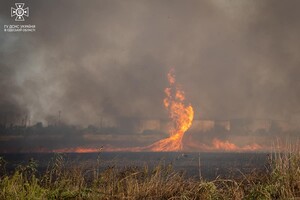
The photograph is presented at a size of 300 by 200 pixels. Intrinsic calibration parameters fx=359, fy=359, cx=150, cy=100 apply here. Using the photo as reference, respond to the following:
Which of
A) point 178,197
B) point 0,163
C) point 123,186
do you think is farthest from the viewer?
point 0,163

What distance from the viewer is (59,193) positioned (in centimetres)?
1043

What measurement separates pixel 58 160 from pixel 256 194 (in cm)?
636

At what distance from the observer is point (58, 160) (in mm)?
11969

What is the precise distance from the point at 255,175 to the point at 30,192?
24.8ft

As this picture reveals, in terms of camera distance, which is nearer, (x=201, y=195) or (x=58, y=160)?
(x=201, y=195)

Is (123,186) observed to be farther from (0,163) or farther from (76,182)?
(0,163)

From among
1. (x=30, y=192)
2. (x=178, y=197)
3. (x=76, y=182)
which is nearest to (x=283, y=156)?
(x=178, y=197)

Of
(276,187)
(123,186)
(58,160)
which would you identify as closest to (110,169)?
(123,186)

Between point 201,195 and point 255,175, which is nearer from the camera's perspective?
point 201,195

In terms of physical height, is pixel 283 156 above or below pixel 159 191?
above

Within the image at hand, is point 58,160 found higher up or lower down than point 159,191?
higher up

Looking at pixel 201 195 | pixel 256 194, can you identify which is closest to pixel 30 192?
pixel 201 195

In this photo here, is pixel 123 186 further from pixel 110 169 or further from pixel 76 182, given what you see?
pixel 76 182

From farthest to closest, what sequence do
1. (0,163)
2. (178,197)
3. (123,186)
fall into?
1. (0,163)
2. (123,186)
3. (178,197)
